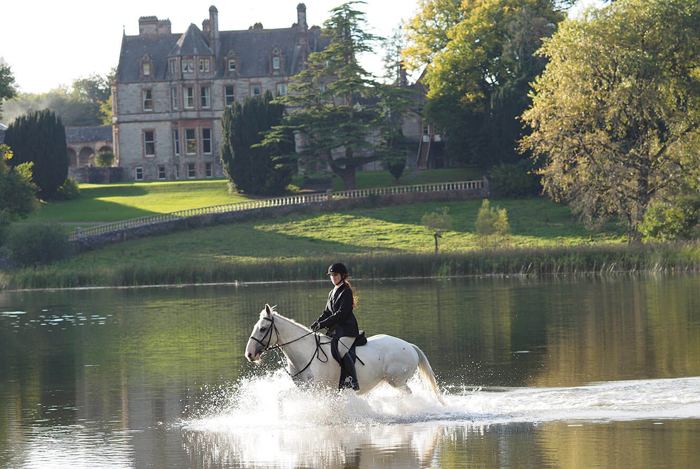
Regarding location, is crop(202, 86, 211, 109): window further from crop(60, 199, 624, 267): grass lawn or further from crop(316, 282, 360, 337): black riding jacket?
crop(316, 282, 360, 337): black riding jacket

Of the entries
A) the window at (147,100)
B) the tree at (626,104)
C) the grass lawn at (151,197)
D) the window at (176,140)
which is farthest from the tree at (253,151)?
the tree at (626,104)

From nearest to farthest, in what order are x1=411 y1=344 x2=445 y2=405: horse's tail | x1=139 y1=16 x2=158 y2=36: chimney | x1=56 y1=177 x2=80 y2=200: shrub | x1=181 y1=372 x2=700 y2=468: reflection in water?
x1=181 y1=372 x2=700 y2=468: reflection in water < x1=411 y1=344 x2=445 y2=405: horse's tail < x1=56 y1=177 x2=80 y2=200: shrub < x1=139 y1=16 x2=158 y2=36: chimney

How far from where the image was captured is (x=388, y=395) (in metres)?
13.1

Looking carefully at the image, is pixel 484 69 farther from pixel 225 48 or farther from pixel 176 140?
pixel 176 140

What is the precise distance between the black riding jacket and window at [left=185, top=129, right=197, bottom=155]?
6852 centimetres

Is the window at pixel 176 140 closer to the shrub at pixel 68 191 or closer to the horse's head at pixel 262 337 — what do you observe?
the shrub at pixel 68 191

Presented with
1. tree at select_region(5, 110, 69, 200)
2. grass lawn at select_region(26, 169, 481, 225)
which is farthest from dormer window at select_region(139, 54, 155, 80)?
tree at select_region(5, 110, 69, 200)

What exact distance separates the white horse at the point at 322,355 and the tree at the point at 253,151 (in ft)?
168

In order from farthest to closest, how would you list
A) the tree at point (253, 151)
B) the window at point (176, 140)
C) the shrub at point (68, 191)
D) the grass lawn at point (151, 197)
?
the window at point (176, 140), the shrub at point (68, 191), the tree at point (253, 151), the grass lawn at point (151, 197)

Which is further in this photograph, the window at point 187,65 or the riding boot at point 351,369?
the window at point 187,65

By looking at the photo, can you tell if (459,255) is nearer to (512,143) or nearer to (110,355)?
(110,355)

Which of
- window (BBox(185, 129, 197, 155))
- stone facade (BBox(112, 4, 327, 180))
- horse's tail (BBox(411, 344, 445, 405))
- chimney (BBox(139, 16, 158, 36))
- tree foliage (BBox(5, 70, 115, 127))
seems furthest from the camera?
tree foliage (BBox(5, 70, 115, 127))

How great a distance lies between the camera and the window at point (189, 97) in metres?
78.8

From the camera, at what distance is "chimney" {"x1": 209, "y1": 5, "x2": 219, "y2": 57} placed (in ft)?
257
